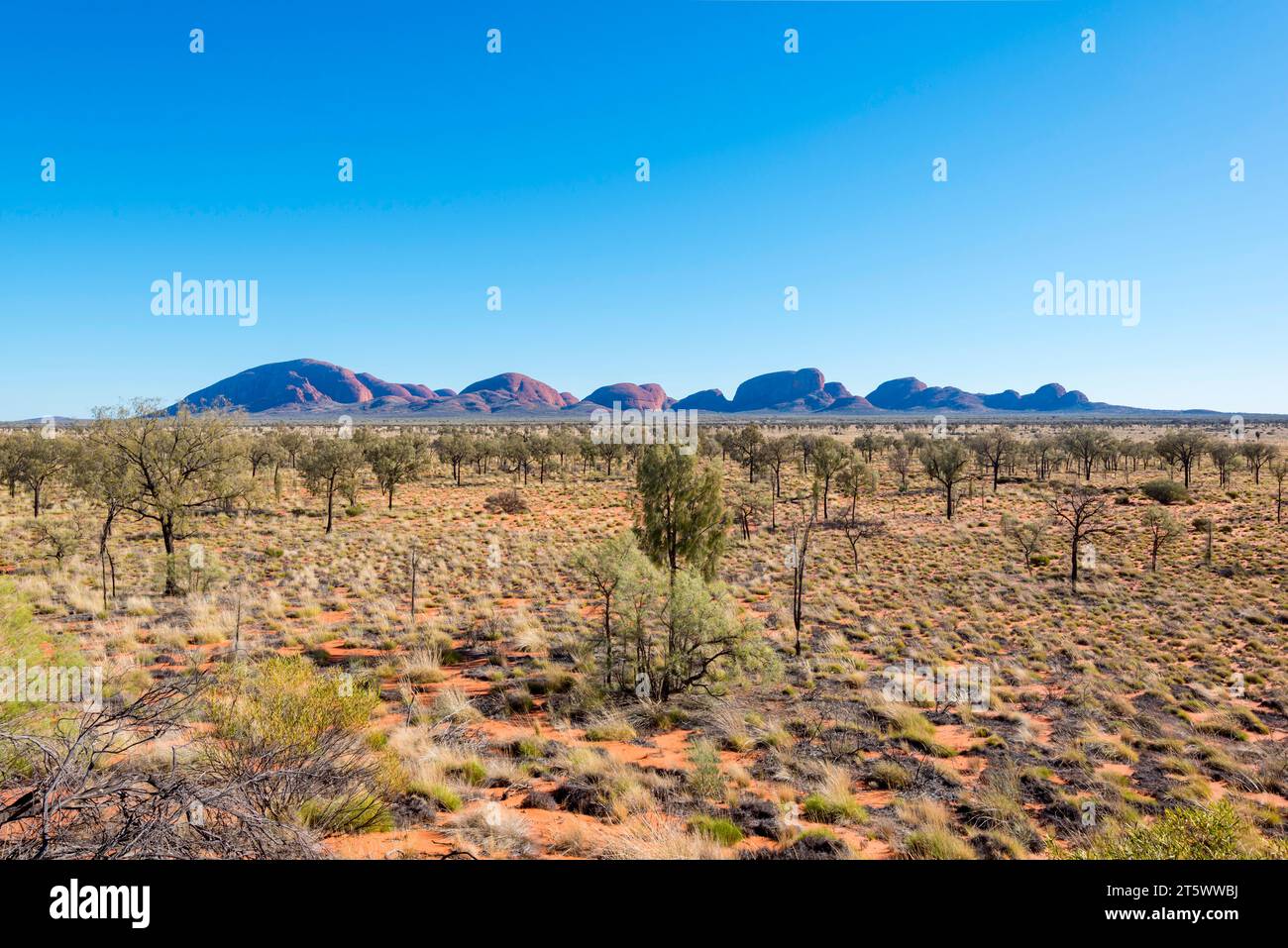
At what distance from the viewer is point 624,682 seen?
45.7ft

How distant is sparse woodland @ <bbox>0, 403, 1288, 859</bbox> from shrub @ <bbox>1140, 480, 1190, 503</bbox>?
8750 millimetres

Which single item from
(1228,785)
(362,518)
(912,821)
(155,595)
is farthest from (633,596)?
(362,518)

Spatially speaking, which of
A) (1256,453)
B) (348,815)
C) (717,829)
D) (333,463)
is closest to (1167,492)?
(1256,453)

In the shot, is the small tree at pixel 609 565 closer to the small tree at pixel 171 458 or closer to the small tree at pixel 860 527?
the small tree at pixel 171 458

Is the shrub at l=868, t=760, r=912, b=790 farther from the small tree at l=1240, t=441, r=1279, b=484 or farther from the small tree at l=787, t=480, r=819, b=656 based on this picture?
the small tree at l=1240, t=441, r=1279, b=484

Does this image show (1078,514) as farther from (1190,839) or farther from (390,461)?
(390,461)

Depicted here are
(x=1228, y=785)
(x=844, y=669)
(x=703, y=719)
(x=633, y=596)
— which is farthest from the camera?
(x=844, y=669)

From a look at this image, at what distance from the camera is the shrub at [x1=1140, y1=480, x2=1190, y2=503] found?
46844mm

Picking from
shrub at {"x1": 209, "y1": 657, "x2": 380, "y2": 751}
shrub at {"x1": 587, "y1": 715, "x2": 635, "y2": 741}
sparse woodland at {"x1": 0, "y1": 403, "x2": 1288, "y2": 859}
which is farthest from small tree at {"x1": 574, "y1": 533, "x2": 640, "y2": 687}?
shrub at {"x1": 209, "y1": 657, "x2": 380, "y2": 751}

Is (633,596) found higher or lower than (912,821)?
higher

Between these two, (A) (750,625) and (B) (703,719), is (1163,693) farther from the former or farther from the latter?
(B) (703,719)

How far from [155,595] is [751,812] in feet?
74.0

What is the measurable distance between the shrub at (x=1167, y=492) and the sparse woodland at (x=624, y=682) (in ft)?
28.7
